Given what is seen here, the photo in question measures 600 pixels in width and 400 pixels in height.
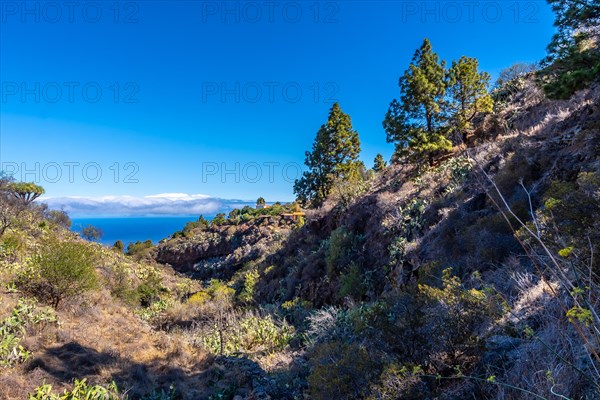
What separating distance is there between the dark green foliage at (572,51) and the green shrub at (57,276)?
51.3 ft

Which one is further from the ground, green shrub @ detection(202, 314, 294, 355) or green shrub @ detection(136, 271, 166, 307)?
green shrub @ detection(136, 271, 166, 307)

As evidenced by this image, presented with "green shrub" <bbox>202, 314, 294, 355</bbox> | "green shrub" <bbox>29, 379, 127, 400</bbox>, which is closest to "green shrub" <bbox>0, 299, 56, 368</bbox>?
"green shrub" <bbox>29, 379, 127, 400</bbox>

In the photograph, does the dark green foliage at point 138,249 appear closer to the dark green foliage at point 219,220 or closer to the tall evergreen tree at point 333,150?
the dark green foliage at point 219,220

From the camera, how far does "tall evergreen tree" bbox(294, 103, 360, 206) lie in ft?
104

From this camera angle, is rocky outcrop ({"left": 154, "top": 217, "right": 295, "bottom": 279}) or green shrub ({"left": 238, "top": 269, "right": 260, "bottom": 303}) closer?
green shrub ({"left": 238, "top": 269, "right": 260, "bottom": 303})

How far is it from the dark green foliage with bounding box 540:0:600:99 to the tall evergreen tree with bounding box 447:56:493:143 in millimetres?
11546

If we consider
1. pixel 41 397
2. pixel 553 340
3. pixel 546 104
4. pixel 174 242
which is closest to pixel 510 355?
pixel 553 340

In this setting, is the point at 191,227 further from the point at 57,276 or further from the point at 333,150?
the point at 57,276

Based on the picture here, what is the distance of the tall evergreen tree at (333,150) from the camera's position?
104 ft

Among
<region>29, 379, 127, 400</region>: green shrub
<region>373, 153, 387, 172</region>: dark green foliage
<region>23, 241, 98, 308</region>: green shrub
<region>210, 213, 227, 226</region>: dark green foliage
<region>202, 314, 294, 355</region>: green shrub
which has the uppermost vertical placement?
<region>373, 153, 387, 172</region>: dark green foliage

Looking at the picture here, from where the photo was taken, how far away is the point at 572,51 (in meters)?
8.38

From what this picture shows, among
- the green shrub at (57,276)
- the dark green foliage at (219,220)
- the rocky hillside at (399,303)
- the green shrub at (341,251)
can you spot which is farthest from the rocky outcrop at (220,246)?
the green shrub at (57,276)

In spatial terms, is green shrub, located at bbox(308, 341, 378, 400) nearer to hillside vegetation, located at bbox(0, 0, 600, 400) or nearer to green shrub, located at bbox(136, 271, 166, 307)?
hillside vegetation, located at bbox(0, 0, 600, 400)

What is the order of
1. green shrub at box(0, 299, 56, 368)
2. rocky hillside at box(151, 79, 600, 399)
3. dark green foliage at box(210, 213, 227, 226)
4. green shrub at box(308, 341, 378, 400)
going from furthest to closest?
1. dark green foliage at box(210, 213, 227, 226)
2. green shrub at box(0, 299, 56, 368)
3. green shrub at box(308, 341, 378, 400)
4. rocky hillside at box(151, 79, 600, 399)
